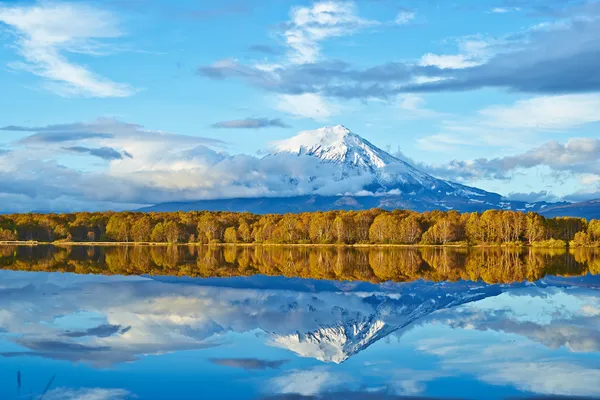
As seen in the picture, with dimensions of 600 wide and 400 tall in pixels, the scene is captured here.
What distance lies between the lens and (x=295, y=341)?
26.8 metres

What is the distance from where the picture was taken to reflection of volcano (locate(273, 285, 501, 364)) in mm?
25406

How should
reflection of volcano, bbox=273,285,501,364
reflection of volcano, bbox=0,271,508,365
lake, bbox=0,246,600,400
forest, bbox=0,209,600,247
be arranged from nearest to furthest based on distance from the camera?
lake, bbox=0,246,600,400
reflection of volcano, bbox=273,285,501,364
reflection of volcano, bbox=0,271,508,365
forest, bbox=0,209,600,247

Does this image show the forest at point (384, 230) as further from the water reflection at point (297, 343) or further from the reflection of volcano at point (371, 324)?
the water reflection at point (297, 343)

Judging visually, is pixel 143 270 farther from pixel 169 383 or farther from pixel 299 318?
pixel 169 383

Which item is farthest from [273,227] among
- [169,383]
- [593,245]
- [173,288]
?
[169,383]

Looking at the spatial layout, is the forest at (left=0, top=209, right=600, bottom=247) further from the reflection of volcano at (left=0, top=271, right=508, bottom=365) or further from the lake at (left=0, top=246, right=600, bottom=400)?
the lake at (left=0, top=246, right=600, bottom=400)

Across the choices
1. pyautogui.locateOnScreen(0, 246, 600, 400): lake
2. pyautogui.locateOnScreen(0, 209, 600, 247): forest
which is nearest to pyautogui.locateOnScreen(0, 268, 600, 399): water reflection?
pyautogui.locateOnScreen(0, 246, 600, 400): lake

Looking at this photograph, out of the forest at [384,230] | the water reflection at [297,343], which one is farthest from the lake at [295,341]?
the forest at [384,230]

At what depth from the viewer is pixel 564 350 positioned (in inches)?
995

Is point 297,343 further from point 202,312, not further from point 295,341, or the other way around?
point 202,312

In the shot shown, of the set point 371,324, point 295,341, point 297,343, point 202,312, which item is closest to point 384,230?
point 202,312

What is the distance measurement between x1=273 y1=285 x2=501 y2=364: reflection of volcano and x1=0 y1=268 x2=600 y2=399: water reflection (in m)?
0.08

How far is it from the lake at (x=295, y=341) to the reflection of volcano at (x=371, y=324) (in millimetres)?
99

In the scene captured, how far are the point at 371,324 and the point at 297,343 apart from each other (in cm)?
→ 649
